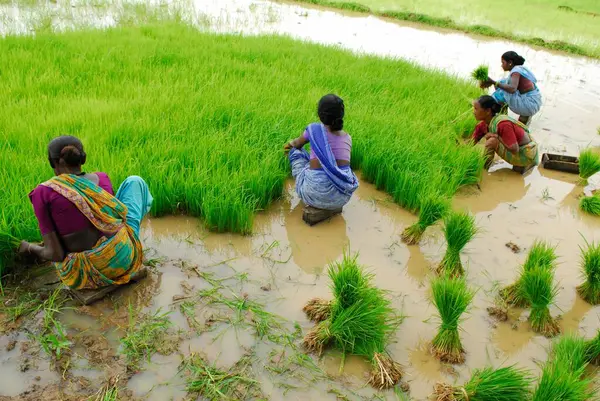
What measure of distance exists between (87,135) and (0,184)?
3.07 feet

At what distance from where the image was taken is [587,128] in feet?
20.6

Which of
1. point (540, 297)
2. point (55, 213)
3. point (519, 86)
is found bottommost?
point (540, 297)

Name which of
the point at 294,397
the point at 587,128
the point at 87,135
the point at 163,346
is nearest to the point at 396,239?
the point at 294,397

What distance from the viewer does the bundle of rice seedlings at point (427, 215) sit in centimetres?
339

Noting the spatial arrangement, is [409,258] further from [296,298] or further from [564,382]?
[564,382]

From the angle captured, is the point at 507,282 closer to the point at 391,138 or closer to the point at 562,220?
the point at 562,220

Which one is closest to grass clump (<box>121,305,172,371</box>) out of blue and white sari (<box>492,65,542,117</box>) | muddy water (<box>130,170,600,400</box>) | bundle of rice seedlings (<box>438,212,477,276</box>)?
muddy water (<box>130,170,600,400</box>)

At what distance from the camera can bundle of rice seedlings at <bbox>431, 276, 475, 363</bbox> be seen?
2.43 m

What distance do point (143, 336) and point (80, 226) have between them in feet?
2.18

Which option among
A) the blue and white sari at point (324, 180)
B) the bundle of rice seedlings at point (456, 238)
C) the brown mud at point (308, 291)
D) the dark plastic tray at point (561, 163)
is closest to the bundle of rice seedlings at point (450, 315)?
the brown mud at point (308, 291)

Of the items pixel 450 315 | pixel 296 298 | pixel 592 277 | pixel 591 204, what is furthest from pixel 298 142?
pixel 591 204

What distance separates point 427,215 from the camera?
135 inches

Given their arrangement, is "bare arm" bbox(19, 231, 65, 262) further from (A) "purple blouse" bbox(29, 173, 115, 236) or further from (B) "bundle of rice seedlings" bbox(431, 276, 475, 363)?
(B) "bundle of rice seedlings" bbox(431, 276, 475, 363)

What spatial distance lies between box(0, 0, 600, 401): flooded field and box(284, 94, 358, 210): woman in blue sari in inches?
9.4
